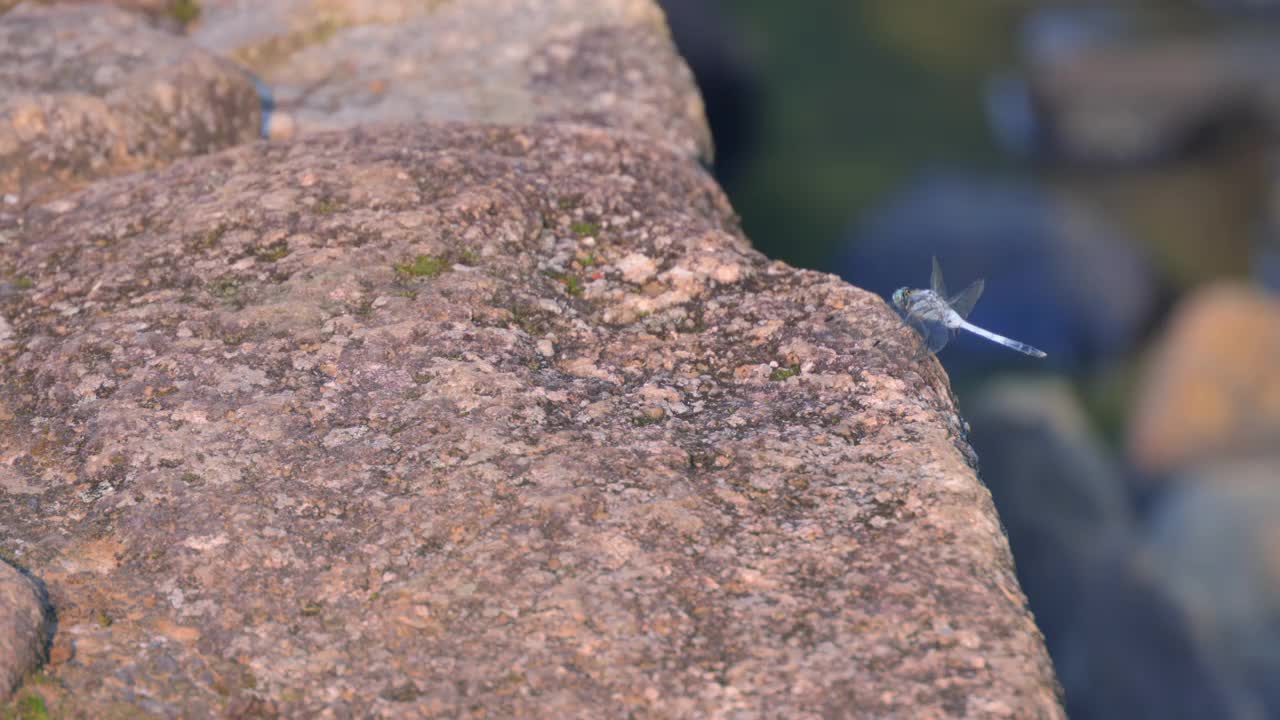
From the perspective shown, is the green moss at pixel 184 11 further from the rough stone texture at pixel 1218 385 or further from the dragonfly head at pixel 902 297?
the rough stone texture at pixel 1218 385

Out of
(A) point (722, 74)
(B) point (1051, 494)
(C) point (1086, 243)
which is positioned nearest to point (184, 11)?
(B) point (1051, 494)

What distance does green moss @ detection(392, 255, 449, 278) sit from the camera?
1.87 metres

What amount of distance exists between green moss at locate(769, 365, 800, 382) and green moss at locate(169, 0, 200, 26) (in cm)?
178

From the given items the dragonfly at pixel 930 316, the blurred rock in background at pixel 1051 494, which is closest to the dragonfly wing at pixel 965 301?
the dragonfly at pixel 930 316

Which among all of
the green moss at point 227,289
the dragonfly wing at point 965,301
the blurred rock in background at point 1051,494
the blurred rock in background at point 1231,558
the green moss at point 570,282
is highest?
the dragonfly wing at point 965,301

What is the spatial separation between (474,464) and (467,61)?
1299 millimetres

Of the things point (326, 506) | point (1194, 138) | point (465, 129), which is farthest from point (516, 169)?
point (1194, 138)

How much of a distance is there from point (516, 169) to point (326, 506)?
0.78 m

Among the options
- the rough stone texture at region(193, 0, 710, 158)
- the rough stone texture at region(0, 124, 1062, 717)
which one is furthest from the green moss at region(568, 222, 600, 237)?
the rough stone texture at region(193, 0, 710, 158)

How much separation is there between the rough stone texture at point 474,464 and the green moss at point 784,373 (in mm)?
14

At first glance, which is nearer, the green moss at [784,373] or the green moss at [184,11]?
the green moss at [784,373]

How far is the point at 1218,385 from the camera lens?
21.1ft

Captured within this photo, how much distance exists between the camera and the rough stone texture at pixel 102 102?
7.32 ft

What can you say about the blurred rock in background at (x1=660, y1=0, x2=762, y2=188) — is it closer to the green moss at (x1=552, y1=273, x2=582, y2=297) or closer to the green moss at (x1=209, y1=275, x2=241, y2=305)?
the green moss at (x1=552, y1=273, x2=582, y2=297)
